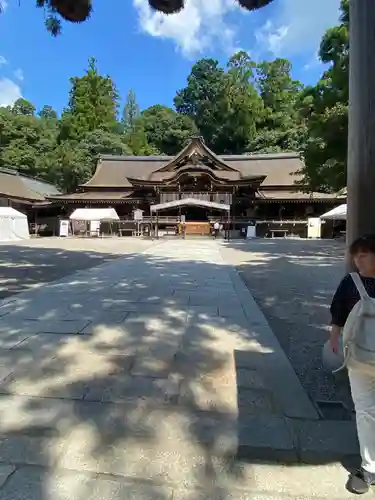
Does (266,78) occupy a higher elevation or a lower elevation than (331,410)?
higher

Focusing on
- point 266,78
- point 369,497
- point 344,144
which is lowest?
point 369,497

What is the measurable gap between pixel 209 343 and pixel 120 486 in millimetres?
2043

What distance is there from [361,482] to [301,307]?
12.2 feet

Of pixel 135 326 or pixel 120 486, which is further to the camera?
pixel 135 326

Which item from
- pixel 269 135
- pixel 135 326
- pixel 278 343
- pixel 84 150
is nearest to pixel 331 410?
pixel 278 343

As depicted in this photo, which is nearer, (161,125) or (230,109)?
(230,109)

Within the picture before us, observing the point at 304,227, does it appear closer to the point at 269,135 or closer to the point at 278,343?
the point at 269,135

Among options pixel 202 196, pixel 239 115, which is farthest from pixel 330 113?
pixel 239 115

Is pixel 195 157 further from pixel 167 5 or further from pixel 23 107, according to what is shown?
pixel 23 107

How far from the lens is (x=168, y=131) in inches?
2009

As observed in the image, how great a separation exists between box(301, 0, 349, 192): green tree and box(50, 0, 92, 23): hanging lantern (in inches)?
340

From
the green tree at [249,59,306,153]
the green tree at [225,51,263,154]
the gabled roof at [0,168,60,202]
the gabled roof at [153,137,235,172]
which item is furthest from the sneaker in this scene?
the green tree at [225,51,263,154]

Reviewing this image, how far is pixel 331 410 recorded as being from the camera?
2.50 m

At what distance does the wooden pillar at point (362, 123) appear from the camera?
252cm
